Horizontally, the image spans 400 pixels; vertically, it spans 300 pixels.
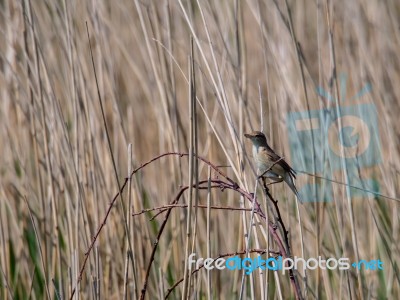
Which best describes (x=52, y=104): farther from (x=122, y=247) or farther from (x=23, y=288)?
(x=23, y=288)

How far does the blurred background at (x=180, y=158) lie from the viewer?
1675 mm

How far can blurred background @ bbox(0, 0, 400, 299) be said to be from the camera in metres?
1.67

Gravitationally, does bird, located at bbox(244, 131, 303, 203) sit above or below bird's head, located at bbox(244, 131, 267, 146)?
below

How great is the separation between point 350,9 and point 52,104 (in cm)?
116

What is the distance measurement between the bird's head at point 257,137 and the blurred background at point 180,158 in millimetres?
90

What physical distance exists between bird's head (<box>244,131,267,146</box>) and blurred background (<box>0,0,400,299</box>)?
90mm

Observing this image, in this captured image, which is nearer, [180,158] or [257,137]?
[257,137]

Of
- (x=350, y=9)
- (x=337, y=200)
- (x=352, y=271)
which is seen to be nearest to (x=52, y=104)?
(x=337, y=200)

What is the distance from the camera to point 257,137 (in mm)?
1479

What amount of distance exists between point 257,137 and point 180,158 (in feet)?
0.96

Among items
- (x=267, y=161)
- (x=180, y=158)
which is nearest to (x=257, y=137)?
(x=267, y=161)

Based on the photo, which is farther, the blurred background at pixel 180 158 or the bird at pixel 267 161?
the blurred background at pixel 180 158

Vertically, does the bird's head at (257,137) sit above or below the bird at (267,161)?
above

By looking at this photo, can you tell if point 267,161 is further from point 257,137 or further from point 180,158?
point 180,158
